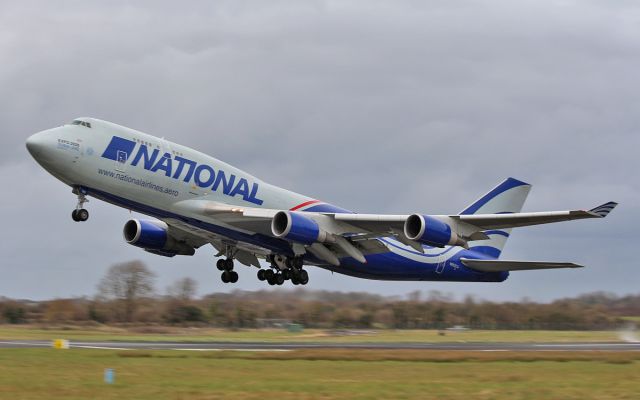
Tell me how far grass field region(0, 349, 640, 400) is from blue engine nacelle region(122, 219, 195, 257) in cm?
952

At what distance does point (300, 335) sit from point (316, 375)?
26231mm

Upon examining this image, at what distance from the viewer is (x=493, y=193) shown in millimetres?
48594

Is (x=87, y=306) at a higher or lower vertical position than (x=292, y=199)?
lower

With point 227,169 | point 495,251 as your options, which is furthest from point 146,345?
point 495,251

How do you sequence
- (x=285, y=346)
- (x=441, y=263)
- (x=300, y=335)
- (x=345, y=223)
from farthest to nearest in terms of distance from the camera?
(x=300, y=335) → (x=441, y=263) → (x=285, y=346) → (x=345, y=223)

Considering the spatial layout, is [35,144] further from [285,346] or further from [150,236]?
[285,346]

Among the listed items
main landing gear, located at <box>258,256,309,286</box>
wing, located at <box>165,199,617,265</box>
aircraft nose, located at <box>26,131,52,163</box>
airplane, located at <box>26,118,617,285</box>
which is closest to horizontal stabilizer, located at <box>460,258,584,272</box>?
airplane, located at <box>26,118,617,285</box>

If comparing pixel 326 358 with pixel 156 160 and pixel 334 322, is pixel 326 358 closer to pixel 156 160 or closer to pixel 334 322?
pixel 156 160

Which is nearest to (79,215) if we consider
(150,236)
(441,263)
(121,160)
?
(121,160)

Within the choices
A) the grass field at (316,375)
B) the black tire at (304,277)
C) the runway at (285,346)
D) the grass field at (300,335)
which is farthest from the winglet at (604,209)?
the grass field at (300,335)

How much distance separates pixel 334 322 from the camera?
197ft

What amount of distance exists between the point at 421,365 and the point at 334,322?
2889 cm

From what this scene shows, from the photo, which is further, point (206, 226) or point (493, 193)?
point (493, 193)

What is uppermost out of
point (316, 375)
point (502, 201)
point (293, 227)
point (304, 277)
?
point (502, 201)
